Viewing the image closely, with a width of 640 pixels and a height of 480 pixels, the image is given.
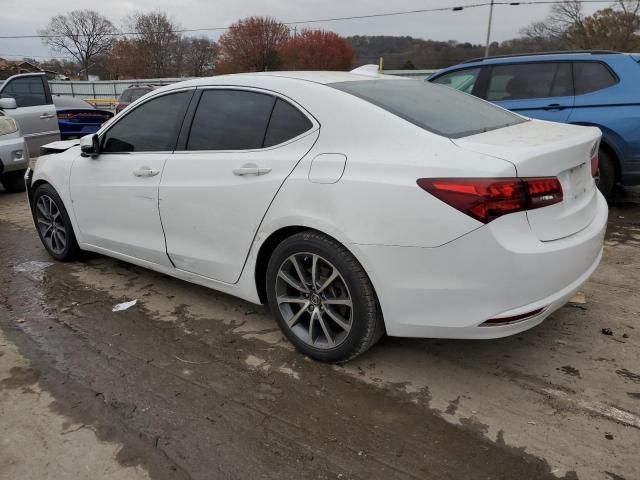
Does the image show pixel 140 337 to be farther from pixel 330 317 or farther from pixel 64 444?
pixel 330 317

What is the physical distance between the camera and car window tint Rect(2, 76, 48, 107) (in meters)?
9.44

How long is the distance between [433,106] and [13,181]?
306 inches

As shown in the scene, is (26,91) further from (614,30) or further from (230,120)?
(614,30)

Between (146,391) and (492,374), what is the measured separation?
1885 mm

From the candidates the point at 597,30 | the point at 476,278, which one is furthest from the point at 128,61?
the point at 476,278

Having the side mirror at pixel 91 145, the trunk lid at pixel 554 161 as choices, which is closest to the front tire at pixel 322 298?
the trunk lid at pixel 554 161

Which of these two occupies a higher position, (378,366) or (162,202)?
(162,202)

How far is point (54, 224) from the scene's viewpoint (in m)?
4.85

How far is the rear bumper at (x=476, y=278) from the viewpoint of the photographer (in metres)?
2.36

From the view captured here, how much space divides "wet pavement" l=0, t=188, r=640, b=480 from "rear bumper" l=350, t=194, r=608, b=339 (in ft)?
1.41

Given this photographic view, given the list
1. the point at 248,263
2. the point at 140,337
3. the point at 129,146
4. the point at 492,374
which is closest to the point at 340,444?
the point at 492,374

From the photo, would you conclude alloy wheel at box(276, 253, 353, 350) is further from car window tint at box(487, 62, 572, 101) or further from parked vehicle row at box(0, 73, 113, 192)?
parked vehicle row at box(0, 73, 113, 192)

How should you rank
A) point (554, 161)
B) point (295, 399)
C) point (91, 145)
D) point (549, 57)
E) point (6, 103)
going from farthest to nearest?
1. point (6, 103)
2. point (549, 57)
3. point (91, 145)
4. point (295, 399)
5. point (554, 161)

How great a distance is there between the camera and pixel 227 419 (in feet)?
8.48
